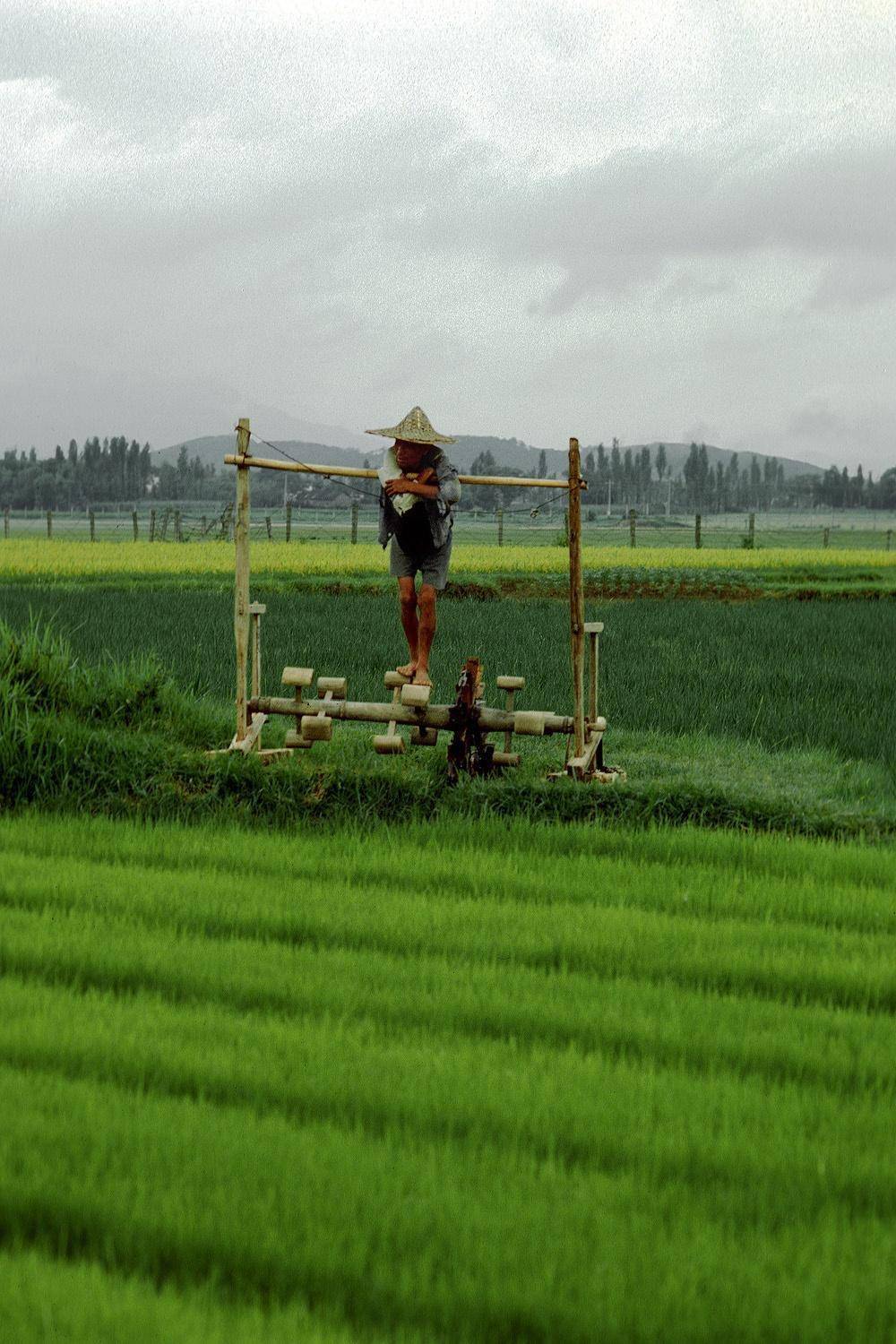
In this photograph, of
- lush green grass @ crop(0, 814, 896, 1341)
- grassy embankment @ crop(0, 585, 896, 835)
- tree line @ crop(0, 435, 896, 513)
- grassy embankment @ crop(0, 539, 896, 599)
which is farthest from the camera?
tree line @ crop(0, 435, 896, 513)

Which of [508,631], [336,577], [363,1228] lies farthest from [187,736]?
[336,577]

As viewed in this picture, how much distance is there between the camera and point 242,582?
8805mm

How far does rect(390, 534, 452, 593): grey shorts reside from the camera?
860 centimetres

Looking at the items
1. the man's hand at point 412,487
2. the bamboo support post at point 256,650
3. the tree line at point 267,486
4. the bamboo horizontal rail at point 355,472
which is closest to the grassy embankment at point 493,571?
the bamboo support post at point 256,650

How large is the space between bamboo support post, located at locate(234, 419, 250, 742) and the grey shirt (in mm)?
855

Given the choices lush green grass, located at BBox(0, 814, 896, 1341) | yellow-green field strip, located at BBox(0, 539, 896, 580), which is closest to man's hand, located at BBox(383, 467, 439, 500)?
lush green grass, located at BBox(0, 814, 896, 1341)

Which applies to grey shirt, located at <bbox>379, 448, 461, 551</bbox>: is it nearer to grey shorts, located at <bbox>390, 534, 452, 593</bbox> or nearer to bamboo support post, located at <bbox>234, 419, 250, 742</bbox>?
grey shorts, located at <bbox>390, 534, 452, 593</bbox>

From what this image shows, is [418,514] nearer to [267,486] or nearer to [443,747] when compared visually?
[443,747]

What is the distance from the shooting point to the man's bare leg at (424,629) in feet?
28.1

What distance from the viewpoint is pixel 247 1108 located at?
3729mm

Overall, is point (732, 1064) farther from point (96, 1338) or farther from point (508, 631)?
point (508, 631)

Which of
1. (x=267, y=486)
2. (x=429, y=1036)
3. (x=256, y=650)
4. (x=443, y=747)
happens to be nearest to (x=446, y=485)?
(x=256, y=650)

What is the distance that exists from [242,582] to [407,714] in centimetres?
135

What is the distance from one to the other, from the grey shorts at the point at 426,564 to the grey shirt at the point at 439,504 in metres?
0.06
